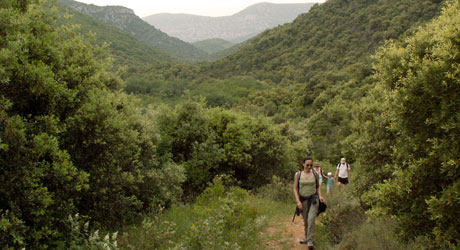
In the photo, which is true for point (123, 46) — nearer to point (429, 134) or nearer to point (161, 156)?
point (161, 156)

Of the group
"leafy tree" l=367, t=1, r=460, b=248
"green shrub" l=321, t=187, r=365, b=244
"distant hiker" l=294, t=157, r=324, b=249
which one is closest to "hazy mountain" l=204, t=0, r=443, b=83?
"green shrub" l=321, t=187, r=365, b=244

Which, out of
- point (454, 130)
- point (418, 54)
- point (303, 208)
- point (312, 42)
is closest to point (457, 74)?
point (454, 130)

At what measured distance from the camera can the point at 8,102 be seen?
15.9 feet

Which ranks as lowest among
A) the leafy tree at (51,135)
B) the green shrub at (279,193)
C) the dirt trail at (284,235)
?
the green shrub at (279,193)

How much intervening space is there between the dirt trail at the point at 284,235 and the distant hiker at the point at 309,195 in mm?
765

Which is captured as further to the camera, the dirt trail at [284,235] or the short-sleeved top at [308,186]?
the dirt trail at [284,235]

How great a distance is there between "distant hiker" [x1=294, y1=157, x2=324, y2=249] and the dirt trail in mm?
765

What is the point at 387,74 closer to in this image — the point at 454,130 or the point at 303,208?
the point at 454,130

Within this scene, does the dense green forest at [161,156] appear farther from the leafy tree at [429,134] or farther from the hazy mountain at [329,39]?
the hazy mountain at [329,39]

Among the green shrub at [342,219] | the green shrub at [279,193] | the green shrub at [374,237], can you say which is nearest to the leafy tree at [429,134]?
the green shrub at [374,237]

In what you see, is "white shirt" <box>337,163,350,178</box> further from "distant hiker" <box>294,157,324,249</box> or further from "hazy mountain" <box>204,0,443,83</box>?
"hazy mountain" <box>204,0,443,83</box>

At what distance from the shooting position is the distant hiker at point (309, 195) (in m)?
7.03

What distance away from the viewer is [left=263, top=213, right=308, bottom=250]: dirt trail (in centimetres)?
778

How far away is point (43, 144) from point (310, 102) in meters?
57.9
